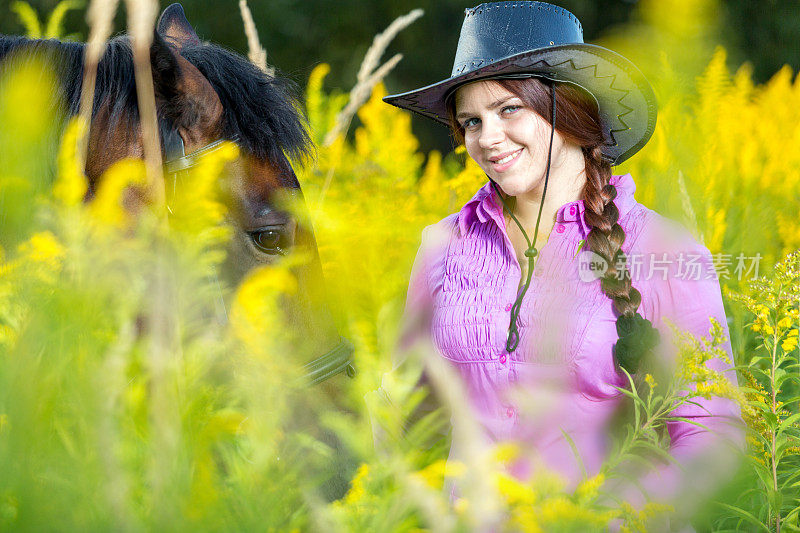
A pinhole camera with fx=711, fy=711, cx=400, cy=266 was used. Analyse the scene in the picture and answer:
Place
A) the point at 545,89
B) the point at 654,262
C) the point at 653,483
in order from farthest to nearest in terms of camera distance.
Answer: the point at 545,89 → the point at 654,262 → the point at 653,483

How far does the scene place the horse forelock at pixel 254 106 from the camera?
6.00 ft

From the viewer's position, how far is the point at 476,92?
5.68 ft

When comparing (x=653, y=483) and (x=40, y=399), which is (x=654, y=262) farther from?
(x=40, y=399)

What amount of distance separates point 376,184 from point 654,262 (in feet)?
4.64

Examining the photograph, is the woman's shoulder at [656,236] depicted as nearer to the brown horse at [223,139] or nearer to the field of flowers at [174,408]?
the field of flowers at [174,408]

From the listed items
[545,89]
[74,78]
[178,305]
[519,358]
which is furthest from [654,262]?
[74,78]

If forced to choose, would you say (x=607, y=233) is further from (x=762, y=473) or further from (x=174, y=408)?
(x=174, y=408)

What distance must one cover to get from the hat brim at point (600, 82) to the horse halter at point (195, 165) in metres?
0.59

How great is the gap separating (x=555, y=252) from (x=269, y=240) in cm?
69

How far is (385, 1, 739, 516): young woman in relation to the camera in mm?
1528

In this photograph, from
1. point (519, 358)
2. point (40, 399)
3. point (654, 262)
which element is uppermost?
point (40, 399)

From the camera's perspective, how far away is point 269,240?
171 cm

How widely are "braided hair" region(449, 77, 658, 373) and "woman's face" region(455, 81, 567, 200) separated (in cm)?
3

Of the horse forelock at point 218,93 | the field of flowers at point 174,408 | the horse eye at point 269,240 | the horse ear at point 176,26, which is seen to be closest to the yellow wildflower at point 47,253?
the field of flowers at point 174,408
